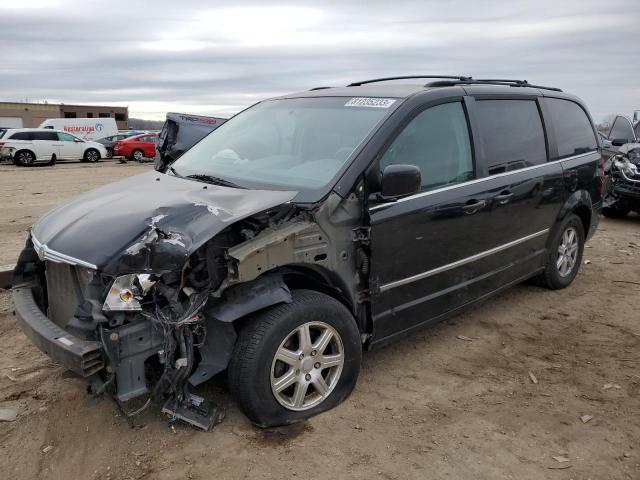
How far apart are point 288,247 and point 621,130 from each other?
429 inches

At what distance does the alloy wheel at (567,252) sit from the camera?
5.52 meters

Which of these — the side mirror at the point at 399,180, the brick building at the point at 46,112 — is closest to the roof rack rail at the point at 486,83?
the side mirror at the point at 399,180

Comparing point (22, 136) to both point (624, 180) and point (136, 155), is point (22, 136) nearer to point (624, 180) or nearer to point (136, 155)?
point (136, 155)

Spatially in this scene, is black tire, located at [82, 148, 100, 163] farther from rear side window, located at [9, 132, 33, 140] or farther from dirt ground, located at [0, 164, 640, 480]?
dirt ground, located at [0, 164, 640, 480]

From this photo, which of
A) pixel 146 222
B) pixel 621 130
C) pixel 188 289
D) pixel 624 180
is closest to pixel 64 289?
pixel 146 222

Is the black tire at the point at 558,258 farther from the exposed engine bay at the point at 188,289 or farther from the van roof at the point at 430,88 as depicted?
the exposed engine bay at the point at 188,289

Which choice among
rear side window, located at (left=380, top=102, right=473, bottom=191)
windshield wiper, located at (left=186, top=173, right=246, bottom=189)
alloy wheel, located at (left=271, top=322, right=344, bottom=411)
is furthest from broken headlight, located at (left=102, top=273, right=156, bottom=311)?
rear side window, located at (left=380, top=102, right=473, bottom=191)

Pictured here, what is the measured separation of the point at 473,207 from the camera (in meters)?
4.04

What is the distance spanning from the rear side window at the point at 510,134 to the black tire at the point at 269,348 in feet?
6.08

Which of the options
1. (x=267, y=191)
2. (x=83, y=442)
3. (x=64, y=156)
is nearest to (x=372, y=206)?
(x=267, y=191)

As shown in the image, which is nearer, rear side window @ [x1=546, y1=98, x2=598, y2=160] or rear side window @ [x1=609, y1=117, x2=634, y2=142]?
rear side window @ [x1=546, y1=98, x2=598, y2=160]

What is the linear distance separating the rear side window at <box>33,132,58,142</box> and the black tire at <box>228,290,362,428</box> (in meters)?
25.0

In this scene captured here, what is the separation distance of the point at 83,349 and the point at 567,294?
184 inches

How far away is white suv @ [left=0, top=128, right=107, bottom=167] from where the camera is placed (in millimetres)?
23856
